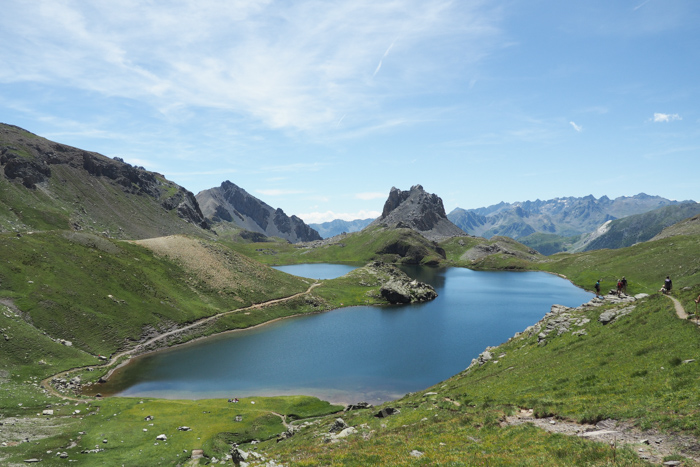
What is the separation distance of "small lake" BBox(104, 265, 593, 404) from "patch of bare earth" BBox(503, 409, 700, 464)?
40.1 m

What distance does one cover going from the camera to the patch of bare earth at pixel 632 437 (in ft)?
54.0

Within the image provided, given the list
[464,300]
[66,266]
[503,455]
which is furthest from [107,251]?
[464,300]

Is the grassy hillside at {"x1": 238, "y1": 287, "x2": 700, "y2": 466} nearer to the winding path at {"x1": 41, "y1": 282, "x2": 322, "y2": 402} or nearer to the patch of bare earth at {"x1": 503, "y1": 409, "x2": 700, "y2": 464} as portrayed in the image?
the patch of bare earth at {"x1": 503, "y1": 409, "x2": 700, "y2": 464}

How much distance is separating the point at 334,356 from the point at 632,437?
69595 millimetres

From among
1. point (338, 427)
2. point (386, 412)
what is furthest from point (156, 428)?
point (386, 412)

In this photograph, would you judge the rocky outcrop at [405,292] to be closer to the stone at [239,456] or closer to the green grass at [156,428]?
the green grass at [156,428]

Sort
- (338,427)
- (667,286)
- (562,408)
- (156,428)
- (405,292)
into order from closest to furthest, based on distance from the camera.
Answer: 1. (562,408)
2. (338,427)
3. (156,428)
4. (667,286)
5. (405,292)

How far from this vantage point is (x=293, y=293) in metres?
140

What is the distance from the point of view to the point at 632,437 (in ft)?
62.8

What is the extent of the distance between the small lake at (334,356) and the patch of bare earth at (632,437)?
132 ft

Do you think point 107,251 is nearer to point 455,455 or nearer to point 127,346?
point 127,346

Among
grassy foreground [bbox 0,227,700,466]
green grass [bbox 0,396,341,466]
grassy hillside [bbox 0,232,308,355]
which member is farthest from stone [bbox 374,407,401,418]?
grassy hillside [bbox 0,232,308,355]

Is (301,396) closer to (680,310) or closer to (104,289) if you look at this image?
(680,310)

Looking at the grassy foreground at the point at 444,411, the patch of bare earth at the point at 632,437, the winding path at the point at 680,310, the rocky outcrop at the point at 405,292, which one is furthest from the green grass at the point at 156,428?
the rocky outcrop at the point at 405,292
